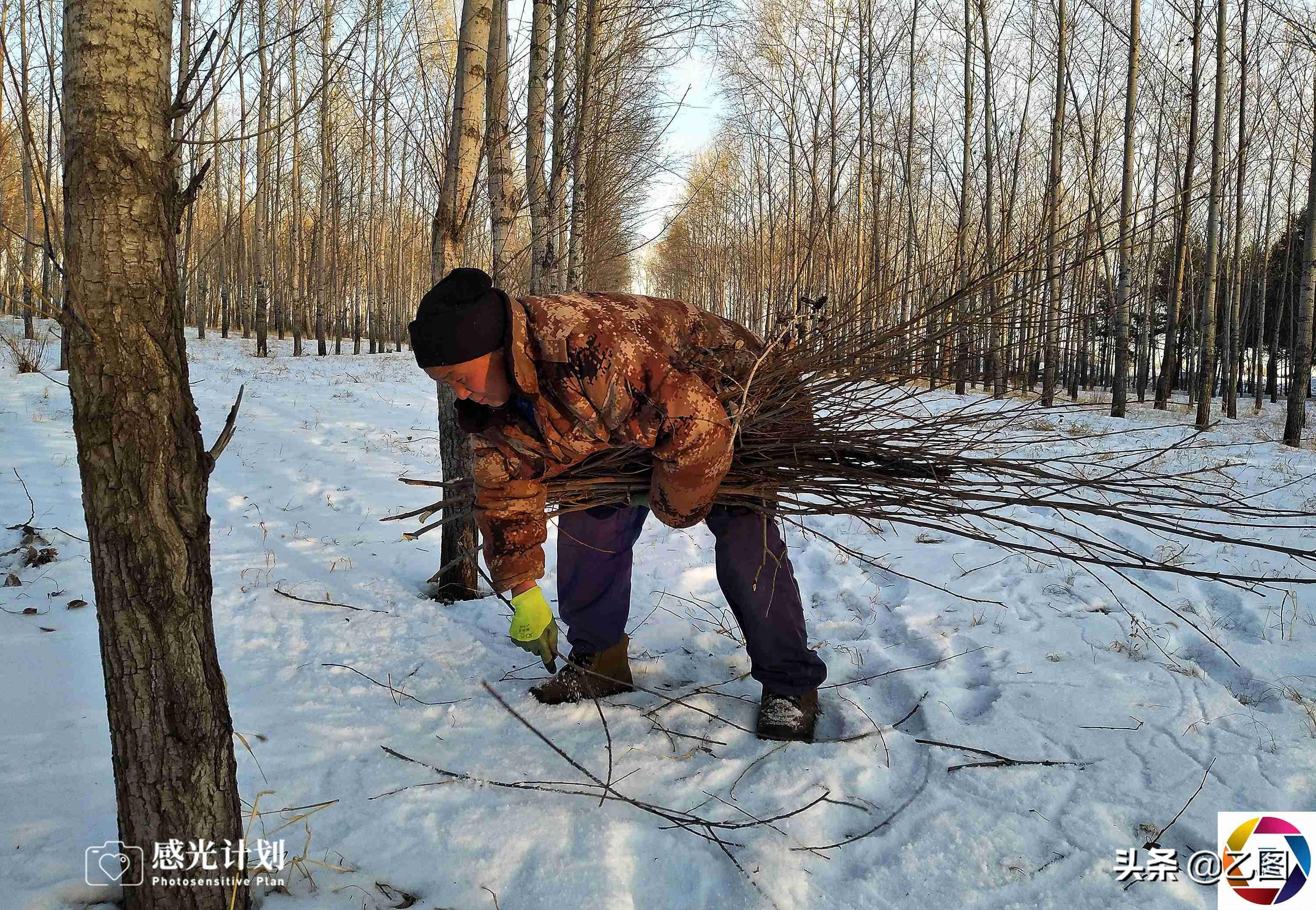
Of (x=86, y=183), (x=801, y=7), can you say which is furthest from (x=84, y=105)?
(x=801, y=7)

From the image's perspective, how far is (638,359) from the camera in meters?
1.84

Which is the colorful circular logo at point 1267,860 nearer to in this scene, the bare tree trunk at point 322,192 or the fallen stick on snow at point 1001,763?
the fallen stick on snow at point 1001,763

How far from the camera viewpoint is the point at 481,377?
183 cm

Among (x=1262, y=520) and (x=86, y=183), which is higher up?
(x=86, y=183)

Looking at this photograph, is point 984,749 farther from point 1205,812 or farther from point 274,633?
point 274,633

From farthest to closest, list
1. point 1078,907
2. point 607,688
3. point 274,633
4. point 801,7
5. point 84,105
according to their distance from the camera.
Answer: point 801,7, point 274,633, point 607,688, point 1078,907, point 84,105

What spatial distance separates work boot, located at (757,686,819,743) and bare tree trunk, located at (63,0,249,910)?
1417mm

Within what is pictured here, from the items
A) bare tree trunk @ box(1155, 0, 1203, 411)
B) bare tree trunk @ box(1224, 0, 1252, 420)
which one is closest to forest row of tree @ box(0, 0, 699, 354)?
bare tree trunk @ box(1155, 0, 1203, 411)

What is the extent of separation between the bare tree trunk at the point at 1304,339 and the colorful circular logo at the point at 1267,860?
8.42 m

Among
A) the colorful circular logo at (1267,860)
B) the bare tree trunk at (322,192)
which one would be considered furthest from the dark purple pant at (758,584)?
the bare tree trunk at (322,192)

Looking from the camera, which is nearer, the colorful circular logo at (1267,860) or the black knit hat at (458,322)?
the colorful circular logo at (1267,860)

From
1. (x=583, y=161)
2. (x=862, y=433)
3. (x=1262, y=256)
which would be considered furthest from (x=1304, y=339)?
(x=1262, y=256)

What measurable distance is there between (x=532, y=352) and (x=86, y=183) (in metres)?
0.97

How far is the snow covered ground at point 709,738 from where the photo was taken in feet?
5.05
